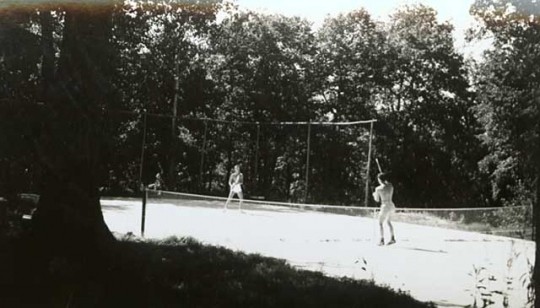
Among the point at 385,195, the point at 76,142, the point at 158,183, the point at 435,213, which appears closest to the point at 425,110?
the point at 435,213

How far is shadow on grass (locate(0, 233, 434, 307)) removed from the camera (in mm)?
6339

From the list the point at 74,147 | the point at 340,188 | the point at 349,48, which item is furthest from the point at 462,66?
the point at 74,147

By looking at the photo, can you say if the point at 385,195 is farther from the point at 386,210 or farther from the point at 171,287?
the point at 171,287

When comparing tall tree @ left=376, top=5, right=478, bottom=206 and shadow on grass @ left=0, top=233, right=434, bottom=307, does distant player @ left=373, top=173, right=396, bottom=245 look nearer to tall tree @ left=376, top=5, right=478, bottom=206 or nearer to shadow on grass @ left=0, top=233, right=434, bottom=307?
shadow on grass @ left=0, top=233, right=434, bottom=307

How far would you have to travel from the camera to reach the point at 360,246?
1237 centimetres

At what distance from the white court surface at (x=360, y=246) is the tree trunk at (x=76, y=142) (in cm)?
328

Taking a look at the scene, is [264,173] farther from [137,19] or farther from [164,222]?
[137,19]

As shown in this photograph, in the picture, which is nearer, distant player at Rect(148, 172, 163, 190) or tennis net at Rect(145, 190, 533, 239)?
tennis net at Rect(145, 190, 533, 239)

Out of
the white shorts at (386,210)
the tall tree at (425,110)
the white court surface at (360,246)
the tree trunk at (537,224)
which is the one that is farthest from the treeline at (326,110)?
the tree trunk at (537,224)

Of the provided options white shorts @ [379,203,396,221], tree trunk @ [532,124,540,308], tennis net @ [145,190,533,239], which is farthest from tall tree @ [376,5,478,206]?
tree trunk @ [532,124,540,308]

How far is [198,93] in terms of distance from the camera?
29.7m

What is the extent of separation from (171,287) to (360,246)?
6.30 metres

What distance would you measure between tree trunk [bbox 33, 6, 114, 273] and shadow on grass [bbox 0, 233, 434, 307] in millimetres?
319

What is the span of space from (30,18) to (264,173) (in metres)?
21.9
